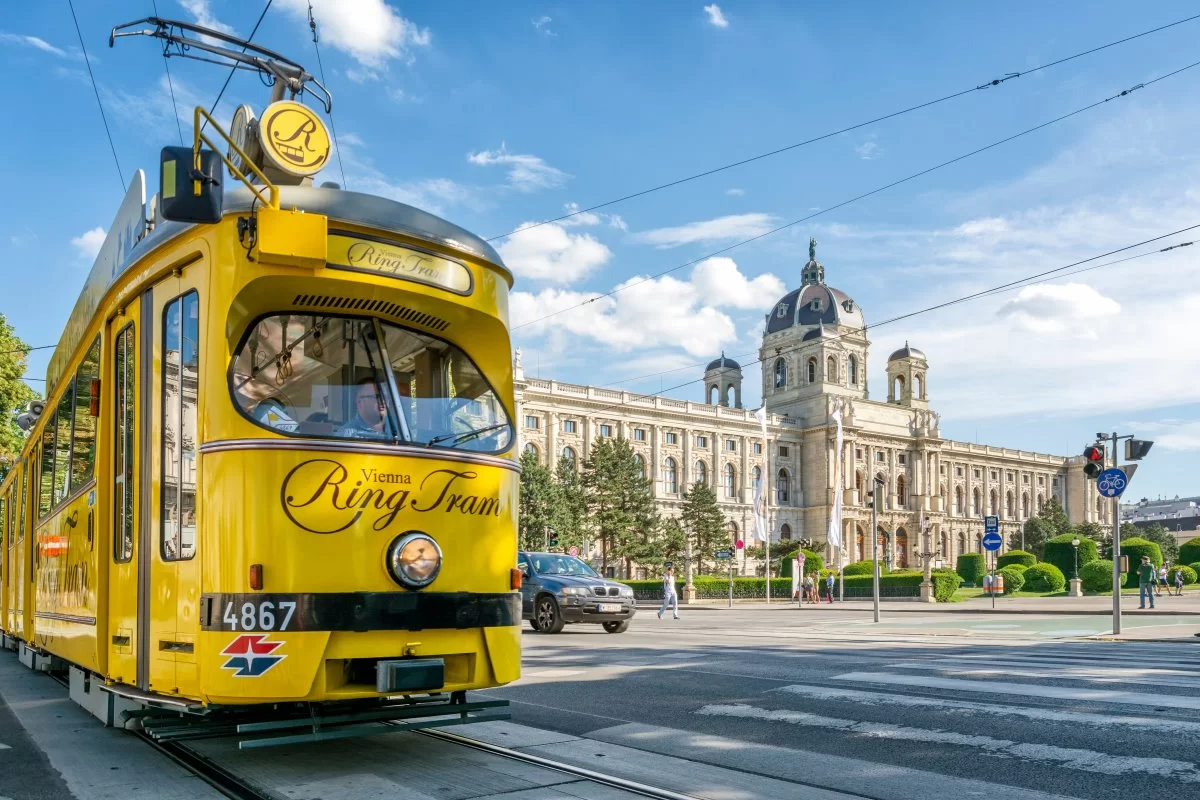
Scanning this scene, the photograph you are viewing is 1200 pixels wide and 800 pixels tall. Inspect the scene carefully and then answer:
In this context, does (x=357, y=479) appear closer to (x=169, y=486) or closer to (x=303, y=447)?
(x=303, y=447)

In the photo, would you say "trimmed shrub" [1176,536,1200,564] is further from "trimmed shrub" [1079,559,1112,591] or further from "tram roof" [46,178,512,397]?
"tram roof" [46,178,512,397]

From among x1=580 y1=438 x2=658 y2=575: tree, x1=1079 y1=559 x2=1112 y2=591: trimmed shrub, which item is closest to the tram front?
x1=1079 y1=559 x2=1112 y2=591: trimmed shrub

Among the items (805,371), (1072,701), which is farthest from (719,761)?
(805,371)

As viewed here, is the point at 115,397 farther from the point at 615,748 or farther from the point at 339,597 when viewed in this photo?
the point at 615,748

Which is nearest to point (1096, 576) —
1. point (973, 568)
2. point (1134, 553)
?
point (1134, 553)

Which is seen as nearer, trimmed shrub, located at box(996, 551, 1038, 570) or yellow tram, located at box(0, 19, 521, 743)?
yellow tram, located at box(0, 19, 521, 743)

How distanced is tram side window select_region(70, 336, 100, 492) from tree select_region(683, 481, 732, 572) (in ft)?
231

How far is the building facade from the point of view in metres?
91.7

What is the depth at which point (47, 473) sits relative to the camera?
31.2 feet

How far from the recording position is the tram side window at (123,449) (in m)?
6.30

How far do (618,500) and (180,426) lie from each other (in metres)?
67.0

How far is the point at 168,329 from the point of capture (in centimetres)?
596

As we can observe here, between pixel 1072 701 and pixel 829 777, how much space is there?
3.30m

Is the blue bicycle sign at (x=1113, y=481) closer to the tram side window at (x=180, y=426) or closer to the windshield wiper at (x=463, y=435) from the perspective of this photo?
the windshield wiper at (x=463, y=435)
